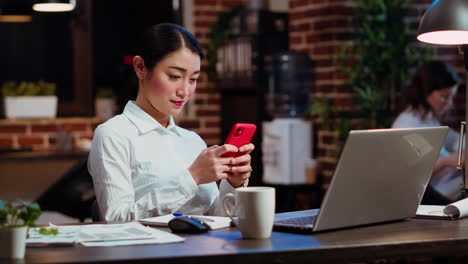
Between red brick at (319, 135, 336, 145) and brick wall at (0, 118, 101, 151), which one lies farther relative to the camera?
brick wall at (0, 118, 101, 151)

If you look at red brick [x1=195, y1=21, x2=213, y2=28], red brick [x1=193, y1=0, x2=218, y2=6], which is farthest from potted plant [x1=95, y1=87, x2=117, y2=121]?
red brick [x1=193, y1=0, x2=218, y2=6]

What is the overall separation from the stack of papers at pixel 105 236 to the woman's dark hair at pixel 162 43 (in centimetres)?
63

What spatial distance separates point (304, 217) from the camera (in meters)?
1.73

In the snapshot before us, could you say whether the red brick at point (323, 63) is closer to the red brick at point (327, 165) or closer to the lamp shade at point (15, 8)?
the red brick at point (327, 165)

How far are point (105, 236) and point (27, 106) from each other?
3.87 metres

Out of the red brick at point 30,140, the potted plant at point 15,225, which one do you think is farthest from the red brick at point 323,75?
the potted plant at point 15,225

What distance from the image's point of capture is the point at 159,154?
2088mm

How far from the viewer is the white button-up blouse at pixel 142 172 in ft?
6.34

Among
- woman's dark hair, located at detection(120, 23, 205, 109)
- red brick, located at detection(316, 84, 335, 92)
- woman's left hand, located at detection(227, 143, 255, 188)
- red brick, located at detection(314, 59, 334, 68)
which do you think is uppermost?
woman's dark hair, located at detection(120, 23, 205, 109)

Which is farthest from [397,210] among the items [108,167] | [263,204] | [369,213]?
[108,167]

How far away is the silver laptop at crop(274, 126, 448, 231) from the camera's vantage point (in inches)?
57.8

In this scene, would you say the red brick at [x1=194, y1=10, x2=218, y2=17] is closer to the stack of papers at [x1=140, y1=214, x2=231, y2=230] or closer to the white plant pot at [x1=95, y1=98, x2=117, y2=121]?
the white plant pot at [x1=95, y1=98, x2=117, y2=121]

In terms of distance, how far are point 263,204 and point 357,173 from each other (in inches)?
8.3

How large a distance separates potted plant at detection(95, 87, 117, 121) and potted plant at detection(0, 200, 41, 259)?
4.04 metres
